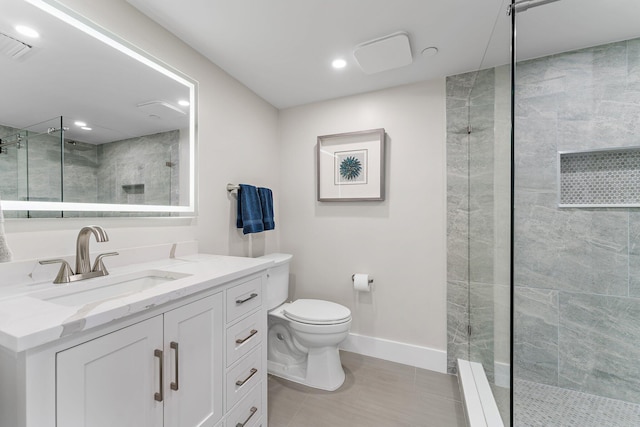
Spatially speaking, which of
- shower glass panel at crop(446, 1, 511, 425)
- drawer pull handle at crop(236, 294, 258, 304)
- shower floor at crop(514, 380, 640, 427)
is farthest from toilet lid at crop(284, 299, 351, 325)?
shower floor at crop(514, 380, 640, 427)

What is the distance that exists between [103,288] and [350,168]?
5.85 ft

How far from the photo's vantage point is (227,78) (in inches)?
76.0

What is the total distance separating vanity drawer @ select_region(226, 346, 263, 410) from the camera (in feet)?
3.76

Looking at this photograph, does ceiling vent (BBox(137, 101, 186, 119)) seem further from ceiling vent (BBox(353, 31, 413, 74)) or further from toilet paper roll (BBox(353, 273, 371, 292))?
toilet paper roll (BBox(353, 273, 371, 292))

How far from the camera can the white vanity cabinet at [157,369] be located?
2.00 ft

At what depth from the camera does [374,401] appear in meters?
1.67

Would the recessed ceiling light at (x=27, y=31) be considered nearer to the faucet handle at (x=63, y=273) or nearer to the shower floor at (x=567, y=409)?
the faucet handle at (x=63, y=273)

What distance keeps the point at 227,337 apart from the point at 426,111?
2006 mm

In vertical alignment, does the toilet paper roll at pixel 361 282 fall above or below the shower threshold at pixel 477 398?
above

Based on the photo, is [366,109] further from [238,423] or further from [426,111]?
[238,423]

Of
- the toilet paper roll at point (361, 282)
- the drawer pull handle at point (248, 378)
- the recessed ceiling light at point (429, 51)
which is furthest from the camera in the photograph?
the toilet paper roll at point (361, 282)

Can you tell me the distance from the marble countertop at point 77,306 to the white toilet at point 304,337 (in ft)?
2.14

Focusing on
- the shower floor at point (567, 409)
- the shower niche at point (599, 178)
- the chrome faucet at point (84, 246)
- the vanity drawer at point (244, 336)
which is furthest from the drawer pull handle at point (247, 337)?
the shower niche at point (599, 178)

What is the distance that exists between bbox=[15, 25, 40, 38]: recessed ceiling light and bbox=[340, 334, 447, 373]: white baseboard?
253 centimetres
